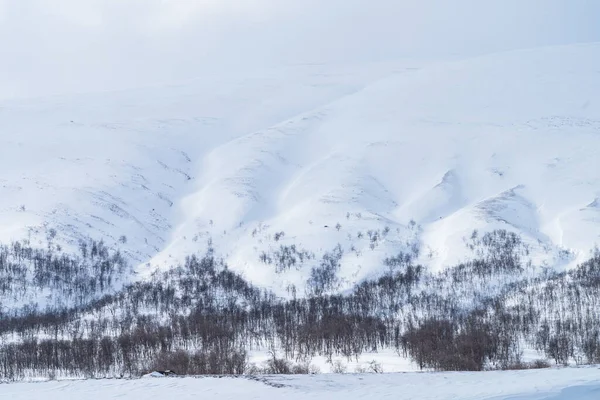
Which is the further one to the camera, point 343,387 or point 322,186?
point 322,186

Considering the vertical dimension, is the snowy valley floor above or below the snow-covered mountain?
below

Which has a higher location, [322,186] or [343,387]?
[322,186]

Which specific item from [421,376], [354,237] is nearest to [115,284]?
[354,237]

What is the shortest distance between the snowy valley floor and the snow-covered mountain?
3585 inches

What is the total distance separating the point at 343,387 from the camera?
26422 mm

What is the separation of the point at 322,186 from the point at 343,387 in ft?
429

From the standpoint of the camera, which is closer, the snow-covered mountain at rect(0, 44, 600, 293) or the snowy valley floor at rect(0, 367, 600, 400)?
the snowy valley floor at rect(0, 367, 600, 400)

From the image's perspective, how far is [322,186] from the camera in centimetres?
15662

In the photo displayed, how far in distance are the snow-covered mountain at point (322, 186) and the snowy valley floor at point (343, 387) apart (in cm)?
9106

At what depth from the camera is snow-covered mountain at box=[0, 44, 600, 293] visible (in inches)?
5113

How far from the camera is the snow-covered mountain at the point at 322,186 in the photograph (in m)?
130

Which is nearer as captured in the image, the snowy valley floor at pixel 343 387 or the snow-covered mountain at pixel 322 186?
the snowy valley floor at pixel 343 387

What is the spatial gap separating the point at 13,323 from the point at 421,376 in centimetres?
9031

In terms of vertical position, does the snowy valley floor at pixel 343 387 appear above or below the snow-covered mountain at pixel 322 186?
below
